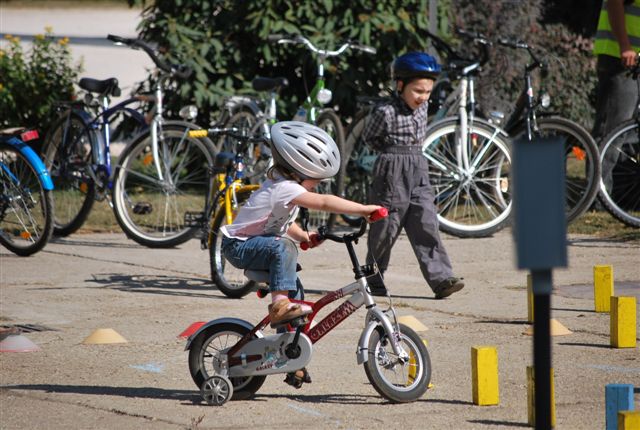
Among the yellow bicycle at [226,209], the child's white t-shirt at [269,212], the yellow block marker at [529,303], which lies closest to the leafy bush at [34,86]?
the yellow bicycle at [226,209]

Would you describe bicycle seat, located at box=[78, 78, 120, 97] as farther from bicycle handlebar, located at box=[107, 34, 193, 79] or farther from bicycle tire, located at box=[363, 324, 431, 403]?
bicycle tire, located at box=[363, 324, 431, 403]

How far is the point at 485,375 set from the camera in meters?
4.99

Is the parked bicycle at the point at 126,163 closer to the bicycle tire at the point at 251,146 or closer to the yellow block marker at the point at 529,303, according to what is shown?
the bicycle tire at the point at 251,146

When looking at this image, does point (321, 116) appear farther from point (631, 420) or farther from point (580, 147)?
point (631, 420)

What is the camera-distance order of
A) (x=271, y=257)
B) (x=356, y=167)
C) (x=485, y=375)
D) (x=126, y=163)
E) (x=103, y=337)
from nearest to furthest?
(x=485, y=375)
(x=271, y=257)
(x=103, y=337)
(x=126, y=163)
(x=356, y=167)

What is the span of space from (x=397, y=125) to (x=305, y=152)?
2.42 meters

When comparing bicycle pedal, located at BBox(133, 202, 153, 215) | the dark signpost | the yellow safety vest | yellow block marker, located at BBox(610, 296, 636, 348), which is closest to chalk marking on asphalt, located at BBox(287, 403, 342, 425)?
yellow block marker, located at BBox(610, 296, 636, 348)

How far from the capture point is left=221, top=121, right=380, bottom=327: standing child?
5293mm

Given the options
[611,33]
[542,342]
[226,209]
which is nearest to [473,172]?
[611,33]

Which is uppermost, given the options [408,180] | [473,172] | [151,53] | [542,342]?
[151,53]

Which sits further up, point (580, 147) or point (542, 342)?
point (580, 147)

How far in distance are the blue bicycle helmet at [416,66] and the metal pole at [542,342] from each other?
4.70 m

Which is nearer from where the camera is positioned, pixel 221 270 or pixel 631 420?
pixel 631 420

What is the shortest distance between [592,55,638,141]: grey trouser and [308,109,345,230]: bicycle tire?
231cm
